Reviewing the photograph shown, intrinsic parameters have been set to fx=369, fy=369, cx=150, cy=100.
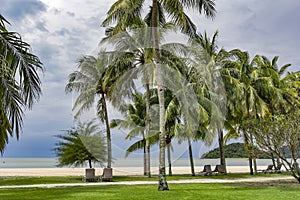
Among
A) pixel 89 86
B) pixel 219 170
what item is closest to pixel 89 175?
pixel 89 86

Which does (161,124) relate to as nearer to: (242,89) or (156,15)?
(156,15)

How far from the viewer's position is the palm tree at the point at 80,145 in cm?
2594

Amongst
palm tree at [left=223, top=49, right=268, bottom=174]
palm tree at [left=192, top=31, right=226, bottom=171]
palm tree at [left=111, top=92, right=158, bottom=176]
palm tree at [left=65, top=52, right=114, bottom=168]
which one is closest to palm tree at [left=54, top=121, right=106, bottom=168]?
palm tree at [left=65, top=52, right=114, bottom=168]

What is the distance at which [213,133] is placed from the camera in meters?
30.6

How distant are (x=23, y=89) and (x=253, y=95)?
23.0m

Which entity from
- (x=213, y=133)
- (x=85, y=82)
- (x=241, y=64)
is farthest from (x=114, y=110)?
(x=241, y=64)

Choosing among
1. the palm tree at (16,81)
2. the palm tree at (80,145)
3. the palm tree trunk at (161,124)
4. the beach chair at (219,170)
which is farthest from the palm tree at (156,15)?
the beach chair at (219,170)

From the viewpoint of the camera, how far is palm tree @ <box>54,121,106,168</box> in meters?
25.9

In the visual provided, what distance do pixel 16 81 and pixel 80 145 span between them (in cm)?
1762

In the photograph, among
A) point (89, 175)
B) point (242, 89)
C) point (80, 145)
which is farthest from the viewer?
point (242, 89)

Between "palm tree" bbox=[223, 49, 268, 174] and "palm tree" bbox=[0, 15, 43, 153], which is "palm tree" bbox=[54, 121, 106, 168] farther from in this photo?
"palm tree" bbox=[0, 15, 43, 153]

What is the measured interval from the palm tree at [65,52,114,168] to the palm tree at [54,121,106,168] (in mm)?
1015

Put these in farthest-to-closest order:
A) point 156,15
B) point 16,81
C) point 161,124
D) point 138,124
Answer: point 138,124 → point 156,15 → point 161,124 → point 16,81

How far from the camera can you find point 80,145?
85.6 feet
